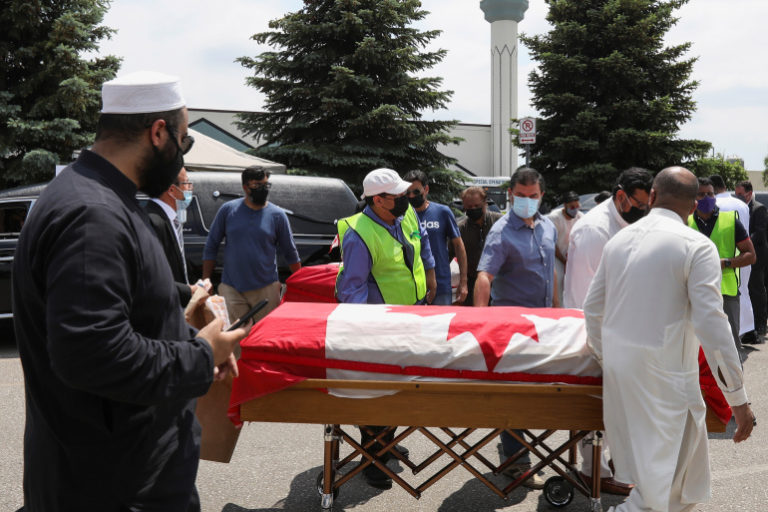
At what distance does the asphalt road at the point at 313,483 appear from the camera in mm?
4246

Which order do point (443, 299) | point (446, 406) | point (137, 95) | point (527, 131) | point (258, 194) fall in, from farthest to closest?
1. point (527, 131)
2. point (258, 194)
3. point (443, 299)
4. point (446, 406)
5. point (137, 95)

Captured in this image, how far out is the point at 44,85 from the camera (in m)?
17.4

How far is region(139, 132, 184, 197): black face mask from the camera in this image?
1952mm

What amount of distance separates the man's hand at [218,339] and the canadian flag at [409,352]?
146cm

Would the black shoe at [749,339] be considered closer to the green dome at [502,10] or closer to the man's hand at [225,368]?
the man's hand at [225,368]

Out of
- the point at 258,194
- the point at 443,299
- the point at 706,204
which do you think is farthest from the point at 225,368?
the point at 706,204

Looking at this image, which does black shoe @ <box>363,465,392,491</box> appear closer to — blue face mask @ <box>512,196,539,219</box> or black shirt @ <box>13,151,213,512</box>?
blue face mask @ <box>512,196,539,219</box>

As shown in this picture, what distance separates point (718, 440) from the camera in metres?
5.57

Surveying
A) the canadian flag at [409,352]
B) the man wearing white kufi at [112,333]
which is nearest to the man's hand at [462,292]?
the canadian flag at [409,352]

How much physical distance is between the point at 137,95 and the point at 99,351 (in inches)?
27.0

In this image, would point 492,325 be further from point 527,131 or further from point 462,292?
point 527,131

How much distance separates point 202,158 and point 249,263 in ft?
23.5

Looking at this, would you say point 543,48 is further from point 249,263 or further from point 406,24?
point 249,263

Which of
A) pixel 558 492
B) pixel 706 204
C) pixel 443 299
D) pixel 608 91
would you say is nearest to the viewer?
pixel 558 492
